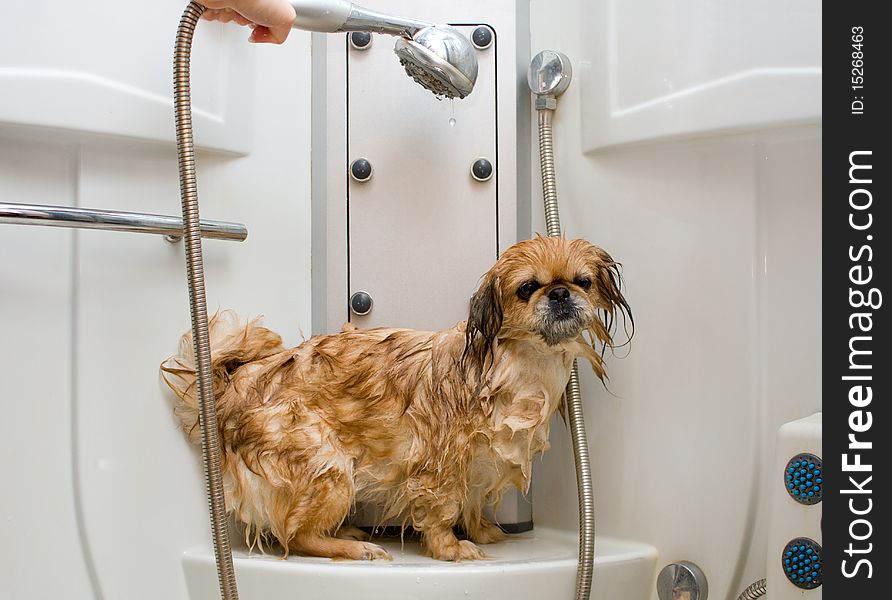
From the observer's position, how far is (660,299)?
3.83ft

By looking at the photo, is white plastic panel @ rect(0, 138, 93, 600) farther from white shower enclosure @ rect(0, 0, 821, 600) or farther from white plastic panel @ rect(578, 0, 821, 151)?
white plastic panel @ rect(578, 0, 821, 151)

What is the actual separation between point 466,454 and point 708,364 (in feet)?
1.13

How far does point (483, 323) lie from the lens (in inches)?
42.3

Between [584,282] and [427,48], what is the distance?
1.28ft

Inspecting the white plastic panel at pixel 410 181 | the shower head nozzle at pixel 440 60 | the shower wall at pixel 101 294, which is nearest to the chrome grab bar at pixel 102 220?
the shower wall at pixel 101 294

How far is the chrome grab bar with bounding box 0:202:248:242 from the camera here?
3.02 ft

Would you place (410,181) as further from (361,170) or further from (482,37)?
(482,37)

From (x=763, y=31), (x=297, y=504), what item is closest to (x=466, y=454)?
(x=297, y=504)

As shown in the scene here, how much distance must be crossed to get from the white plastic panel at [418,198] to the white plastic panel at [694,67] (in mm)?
173

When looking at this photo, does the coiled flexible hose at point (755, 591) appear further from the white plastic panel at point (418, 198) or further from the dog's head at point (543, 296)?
the white plastic panel at point (418, 198)

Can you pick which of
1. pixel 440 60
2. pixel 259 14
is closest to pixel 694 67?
pixel 440 60

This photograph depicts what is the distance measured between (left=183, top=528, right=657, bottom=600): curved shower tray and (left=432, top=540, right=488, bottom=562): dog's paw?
14 mm
